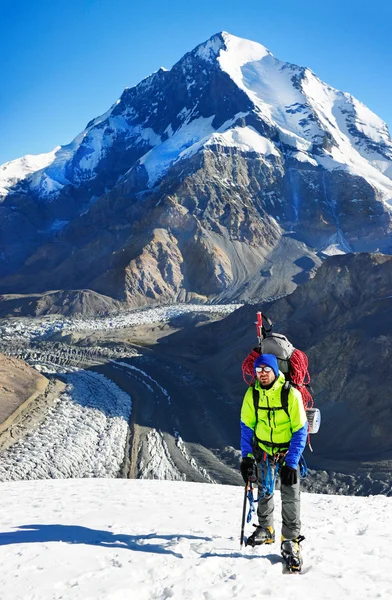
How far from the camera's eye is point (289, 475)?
6.12 metres

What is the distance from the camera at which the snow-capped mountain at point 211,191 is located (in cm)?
10238

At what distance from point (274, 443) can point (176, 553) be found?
5.79ft

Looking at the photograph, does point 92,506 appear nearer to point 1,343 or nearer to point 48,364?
point 48,364

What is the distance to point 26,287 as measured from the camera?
11488cm

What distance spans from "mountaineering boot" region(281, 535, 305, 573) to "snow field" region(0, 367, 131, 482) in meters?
21.2

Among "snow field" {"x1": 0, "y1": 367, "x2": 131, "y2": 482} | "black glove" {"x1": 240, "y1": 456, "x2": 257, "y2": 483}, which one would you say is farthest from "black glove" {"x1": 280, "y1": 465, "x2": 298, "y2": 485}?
"snow field" {"x1": 0, "y1": 367, "x2": 131, "y2": 482}

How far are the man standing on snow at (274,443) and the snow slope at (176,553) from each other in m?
0.28

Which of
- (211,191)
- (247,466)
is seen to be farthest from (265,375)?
(211,191)

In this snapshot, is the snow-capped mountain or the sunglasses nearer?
the sunglasses

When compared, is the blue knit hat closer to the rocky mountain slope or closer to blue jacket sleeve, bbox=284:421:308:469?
blue jacket sleeve, bbox=284:421:308:469

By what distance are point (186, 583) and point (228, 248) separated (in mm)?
102794

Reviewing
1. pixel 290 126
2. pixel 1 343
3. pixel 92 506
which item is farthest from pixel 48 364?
pixel 290 126

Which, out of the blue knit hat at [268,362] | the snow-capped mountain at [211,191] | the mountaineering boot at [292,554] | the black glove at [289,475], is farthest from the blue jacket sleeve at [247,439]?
the snow-capped mountain at [211,191]

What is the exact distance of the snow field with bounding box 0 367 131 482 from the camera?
25.9m
